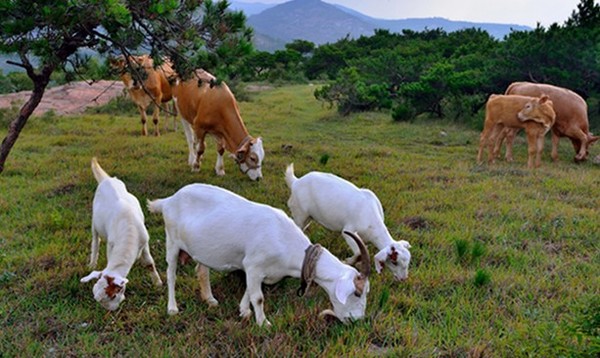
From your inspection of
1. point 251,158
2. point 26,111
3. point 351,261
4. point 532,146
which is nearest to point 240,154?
point 251,158

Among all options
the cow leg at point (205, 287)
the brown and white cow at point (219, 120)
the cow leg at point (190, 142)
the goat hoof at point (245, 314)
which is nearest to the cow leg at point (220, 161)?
the brown and white cow at point (219, 120)

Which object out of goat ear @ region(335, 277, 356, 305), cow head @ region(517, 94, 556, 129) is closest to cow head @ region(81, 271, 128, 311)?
goat ear @ region(335, 277, 356, 305)

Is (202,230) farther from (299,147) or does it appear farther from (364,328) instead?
(299,147)

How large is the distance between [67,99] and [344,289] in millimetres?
17486

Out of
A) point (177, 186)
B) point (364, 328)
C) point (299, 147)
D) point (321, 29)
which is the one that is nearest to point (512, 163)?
point (299, 147)

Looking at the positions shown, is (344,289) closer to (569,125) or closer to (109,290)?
(109,290)

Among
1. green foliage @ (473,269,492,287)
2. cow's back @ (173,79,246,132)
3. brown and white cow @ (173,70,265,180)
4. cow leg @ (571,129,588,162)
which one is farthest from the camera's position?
cow leg @ (571,129,588,162)

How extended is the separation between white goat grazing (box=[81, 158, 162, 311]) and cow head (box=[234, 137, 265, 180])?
291cm

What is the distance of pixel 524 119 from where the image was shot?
970cm

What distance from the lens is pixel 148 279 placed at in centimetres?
464

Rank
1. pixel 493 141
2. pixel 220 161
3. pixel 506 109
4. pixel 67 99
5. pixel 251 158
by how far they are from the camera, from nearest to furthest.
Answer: pixel 251 158, pixel 220 161, pixel 506 109, pixel 493 141, pixel 67 99

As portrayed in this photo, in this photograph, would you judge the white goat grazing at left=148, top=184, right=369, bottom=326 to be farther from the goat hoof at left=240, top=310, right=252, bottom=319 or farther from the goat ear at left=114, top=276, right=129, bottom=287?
the goat ear at left=114, top=276, right=129, bottom=287

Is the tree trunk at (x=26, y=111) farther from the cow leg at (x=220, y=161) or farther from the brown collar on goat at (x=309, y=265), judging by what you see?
the brown collar on goat at (x=309, y=265)

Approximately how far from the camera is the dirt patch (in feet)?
51.8
